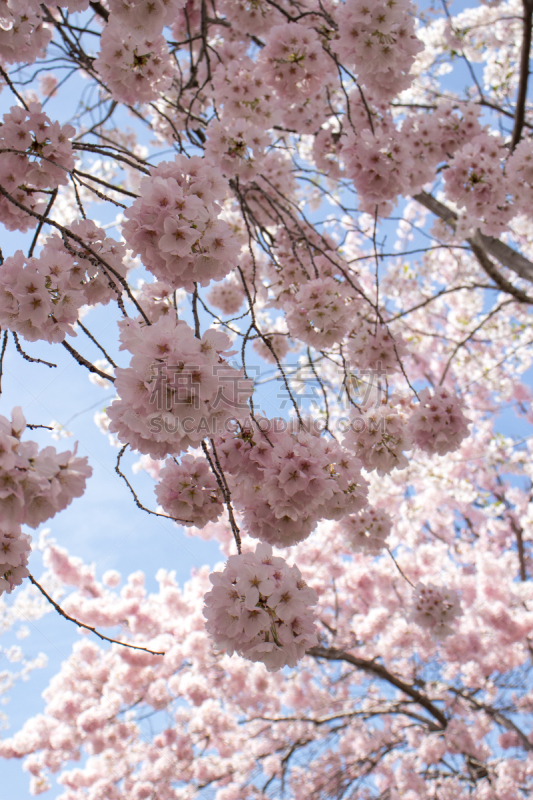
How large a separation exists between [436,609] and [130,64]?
3102 mm

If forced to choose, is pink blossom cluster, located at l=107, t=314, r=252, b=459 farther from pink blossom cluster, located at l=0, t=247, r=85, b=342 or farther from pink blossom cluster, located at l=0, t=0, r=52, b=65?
pink blossom cluster, located at l=0, t=0, r=52, b=65

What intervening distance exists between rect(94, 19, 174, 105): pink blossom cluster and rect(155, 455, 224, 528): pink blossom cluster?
1.65m

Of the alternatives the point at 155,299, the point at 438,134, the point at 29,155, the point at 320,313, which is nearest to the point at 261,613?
the point at 155,299

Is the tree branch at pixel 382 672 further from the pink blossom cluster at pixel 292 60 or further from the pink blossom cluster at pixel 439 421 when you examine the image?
the pink blossom cluster at pixel 292 60

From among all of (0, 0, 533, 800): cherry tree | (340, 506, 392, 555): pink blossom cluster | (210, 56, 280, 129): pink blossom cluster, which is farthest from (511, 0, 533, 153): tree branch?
(340, 506, 392, 555): pink blossom cluster

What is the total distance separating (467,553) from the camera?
772 centimetres

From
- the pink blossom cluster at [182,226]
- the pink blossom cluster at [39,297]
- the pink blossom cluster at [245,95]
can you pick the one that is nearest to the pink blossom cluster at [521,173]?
the pink blossom cluster at [245,95]

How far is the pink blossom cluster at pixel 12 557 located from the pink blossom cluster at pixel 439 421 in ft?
5.03

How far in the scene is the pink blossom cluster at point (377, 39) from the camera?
186cm

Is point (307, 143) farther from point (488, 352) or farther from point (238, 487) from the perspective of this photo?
point (238, 487)

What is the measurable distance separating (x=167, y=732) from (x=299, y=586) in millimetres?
6233

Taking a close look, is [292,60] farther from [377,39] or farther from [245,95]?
[377,39]

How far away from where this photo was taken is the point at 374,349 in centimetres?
235

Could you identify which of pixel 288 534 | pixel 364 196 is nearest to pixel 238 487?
pixel 288 534
